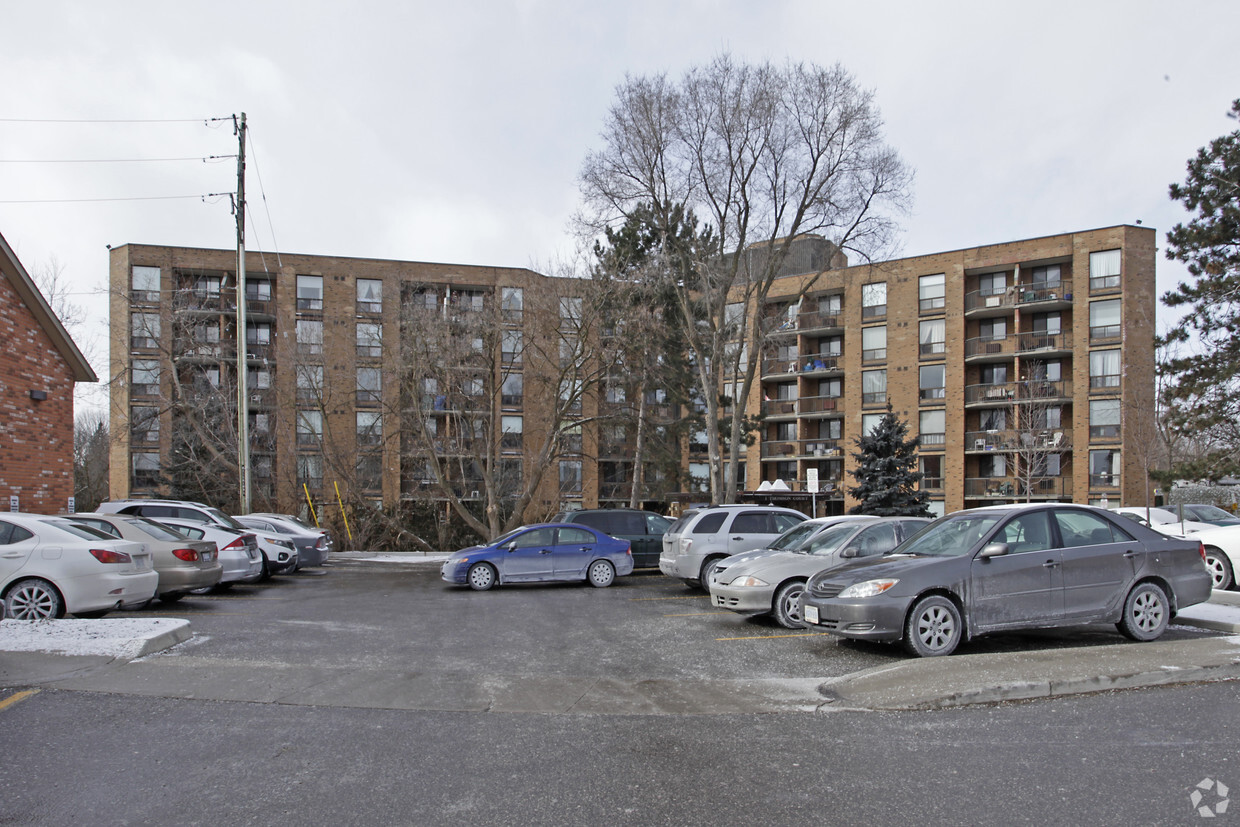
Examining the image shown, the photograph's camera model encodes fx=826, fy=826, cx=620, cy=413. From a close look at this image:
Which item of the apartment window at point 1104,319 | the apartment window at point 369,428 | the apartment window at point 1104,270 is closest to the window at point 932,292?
the apartment window at point 1104,270

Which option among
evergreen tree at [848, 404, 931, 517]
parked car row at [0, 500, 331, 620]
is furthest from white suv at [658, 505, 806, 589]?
evergreen tree at [848, 404, 931, 517]

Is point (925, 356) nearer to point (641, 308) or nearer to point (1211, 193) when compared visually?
point (1211, 193)

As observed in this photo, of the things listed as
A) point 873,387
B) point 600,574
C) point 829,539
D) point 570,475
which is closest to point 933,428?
point 873,387

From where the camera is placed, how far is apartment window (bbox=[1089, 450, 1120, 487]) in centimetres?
4034

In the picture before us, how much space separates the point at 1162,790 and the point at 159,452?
45731 mm

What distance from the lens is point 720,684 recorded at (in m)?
7.72

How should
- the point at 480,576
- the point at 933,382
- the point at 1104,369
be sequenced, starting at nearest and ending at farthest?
1. the point at 480,576
2. the point at 1104,369
3. the point at 933,382

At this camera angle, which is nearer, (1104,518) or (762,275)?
(1104,518)

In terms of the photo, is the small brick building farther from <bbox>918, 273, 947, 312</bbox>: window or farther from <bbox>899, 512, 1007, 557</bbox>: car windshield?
<bbox>918, 273, 947, 312</bbox>: window

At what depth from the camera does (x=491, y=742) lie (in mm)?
5695

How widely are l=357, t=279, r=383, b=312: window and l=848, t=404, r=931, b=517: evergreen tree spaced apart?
26925mm

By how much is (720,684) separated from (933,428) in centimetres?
4032

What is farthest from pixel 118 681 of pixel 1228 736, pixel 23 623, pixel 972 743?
pixel 1228 736

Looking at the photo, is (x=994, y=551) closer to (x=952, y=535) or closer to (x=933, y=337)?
(x=952, y=535)
